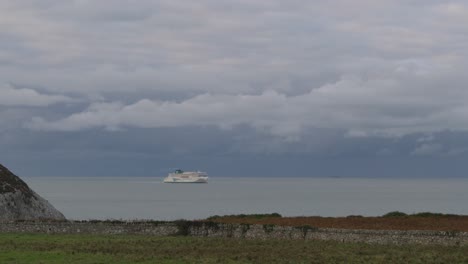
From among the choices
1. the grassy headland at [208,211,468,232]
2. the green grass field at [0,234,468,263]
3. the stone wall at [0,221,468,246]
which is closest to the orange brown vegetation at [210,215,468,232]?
the grassy headland at [208,211,468,232]

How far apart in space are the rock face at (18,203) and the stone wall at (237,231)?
34.8 feet

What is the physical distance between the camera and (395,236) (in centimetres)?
5141

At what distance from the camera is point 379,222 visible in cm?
6066

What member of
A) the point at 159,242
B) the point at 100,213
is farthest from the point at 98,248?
the point at 100,213

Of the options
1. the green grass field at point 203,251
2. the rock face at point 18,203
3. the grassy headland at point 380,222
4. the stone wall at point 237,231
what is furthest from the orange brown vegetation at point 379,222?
the rock face at point 18,203

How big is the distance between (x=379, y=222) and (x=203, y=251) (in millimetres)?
21506

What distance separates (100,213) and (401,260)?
381ft

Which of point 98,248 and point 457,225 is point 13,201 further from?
point 457,225

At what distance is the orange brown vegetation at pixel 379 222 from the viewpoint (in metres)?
56.0

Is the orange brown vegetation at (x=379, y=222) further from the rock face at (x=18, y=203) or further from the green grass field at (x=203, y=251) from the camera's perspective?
the rock face at (x=18, y=203)

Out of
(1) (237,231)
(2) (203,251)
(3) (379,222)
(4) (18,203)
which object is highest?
(4) (18,203)

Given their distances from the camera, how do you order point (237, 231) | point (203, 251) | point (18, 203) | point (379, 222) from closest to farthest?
point (203, 251), point (237, 231), point (379, 222), point (18, 203)

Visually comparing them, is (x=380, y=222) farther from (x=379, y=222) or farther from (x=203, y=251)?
(x=203, y=251)

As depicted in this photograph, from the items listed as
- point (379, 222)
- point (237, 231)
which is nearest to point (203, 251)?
point (237, 231)
